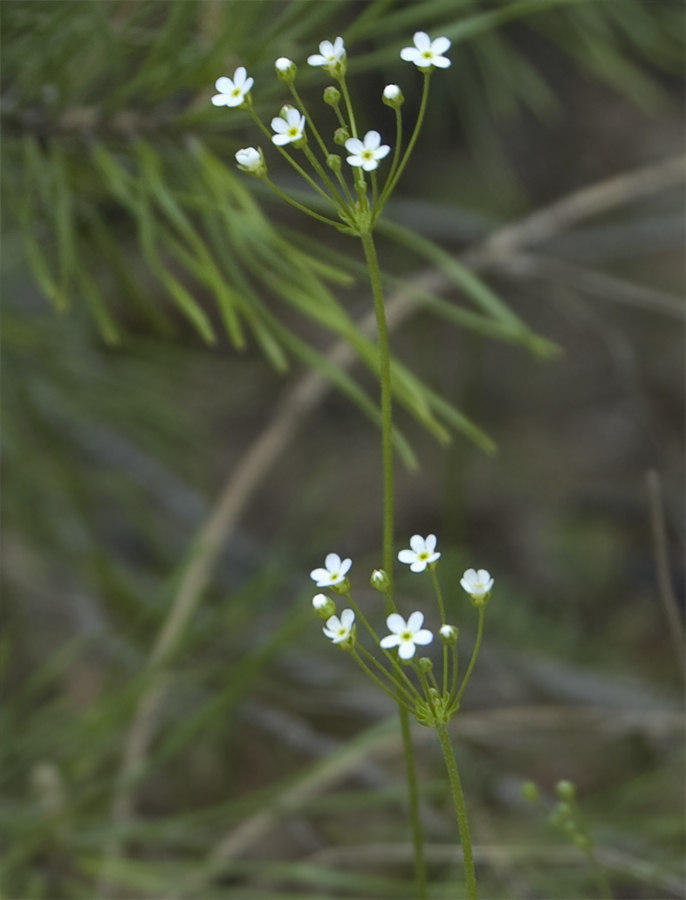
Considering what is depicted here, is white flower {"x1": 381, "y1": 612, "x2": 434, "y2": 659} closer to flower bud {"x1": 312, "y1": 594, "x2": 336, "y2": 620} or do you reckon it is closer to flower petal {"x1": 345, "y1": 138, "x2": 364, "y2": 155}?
flower bud {"x1": 312, "y1": 594, "x2": 336, "y2": 620}

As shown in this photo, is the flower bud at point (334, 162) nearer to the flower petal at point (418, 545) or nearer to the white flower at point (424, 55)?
the white flower at point (424, 55)

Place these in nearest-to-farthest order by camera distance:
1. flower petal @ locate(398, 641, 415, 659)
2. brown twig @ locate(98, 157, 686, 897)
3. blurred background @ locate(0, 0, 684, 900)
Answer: flower petal @ locate(398, 641, 415, 659) < blurred background @ locate(0, 0, 684, 900) < brown twig @ locate(98, 157, 686, 897)

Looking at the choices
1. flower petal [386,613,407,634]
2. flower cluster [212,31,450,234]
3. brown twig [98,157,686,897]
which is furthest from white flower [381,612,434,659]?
brown twig [98,157,686,897]

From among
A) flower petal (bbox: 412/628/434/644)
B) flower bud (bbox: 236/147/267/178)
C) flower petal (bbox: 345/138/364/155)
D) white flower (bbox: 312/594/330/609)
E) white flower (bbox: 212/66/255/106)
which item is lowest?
flower petal (bbox: 412/628/434/644)

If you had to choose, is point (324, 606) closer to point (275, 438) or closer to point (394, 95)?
point (394, 95)

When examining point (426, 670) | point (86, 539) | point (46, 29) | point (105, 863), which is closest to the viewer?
point (426, 670)

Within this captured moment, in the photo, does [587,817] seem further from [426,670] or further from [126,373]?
[126,373]

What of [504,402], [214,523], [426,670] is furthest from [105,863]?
[504,402]
